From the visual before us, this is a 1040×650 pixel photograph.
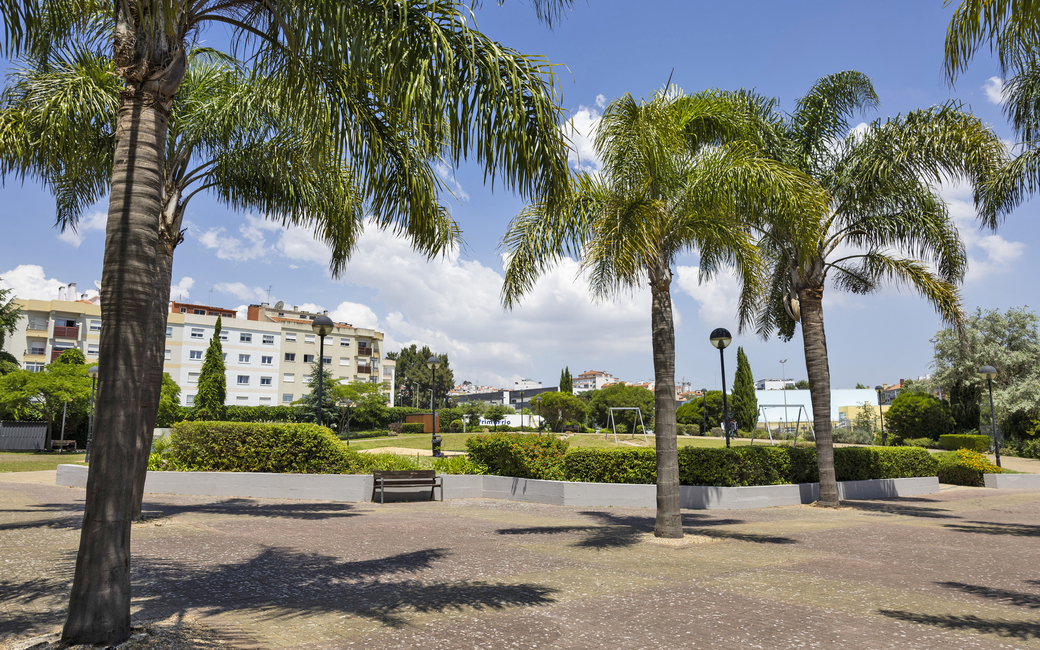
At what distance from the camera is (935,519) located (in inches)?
474

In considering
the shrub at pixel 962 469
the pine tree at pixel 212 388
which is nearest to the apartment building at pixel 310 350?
the pine tree at pixel 212 388

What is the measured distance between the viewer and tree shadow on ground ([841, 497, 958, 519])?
41.9 feet

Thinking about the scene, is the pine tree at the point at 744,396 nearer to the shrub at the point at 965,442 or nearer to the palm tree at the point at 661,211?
the shrub at the point at 965,442

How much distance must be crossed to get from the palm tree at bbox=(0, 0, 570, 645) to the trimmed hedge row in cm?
954

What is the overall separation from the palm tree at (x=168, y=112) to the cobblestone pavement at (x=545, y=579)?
1031 millimetres

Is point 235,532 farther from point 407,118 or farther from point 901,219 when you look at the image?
point 901,219

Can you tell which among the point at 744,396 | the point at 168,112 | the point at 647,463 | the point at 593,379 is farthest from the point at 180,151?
the point at 593,379

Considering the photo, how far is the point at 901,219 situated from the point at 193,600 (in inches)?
571

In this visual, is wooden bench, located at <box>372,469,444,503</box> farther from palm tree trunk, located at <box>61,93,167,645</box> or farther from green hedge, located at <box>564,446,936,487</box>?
palm tree trunk, located at <box>61,93,167,645</box>

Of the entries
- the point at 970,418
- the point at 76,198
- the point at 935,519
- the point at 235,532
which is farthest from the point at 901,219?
the point at 970,418

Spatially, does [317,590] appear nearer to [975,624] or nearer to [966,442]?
[975,624]

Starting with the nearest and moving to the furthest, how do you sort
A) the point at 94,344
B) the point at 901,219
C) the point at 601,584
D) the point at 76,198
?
the point at 601,584
the point at 76,198
the point at 901,219
the point at 94,344

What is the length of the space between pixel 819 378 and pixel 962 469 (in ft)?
32.5

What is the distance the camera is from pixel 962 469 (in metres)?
19.8
